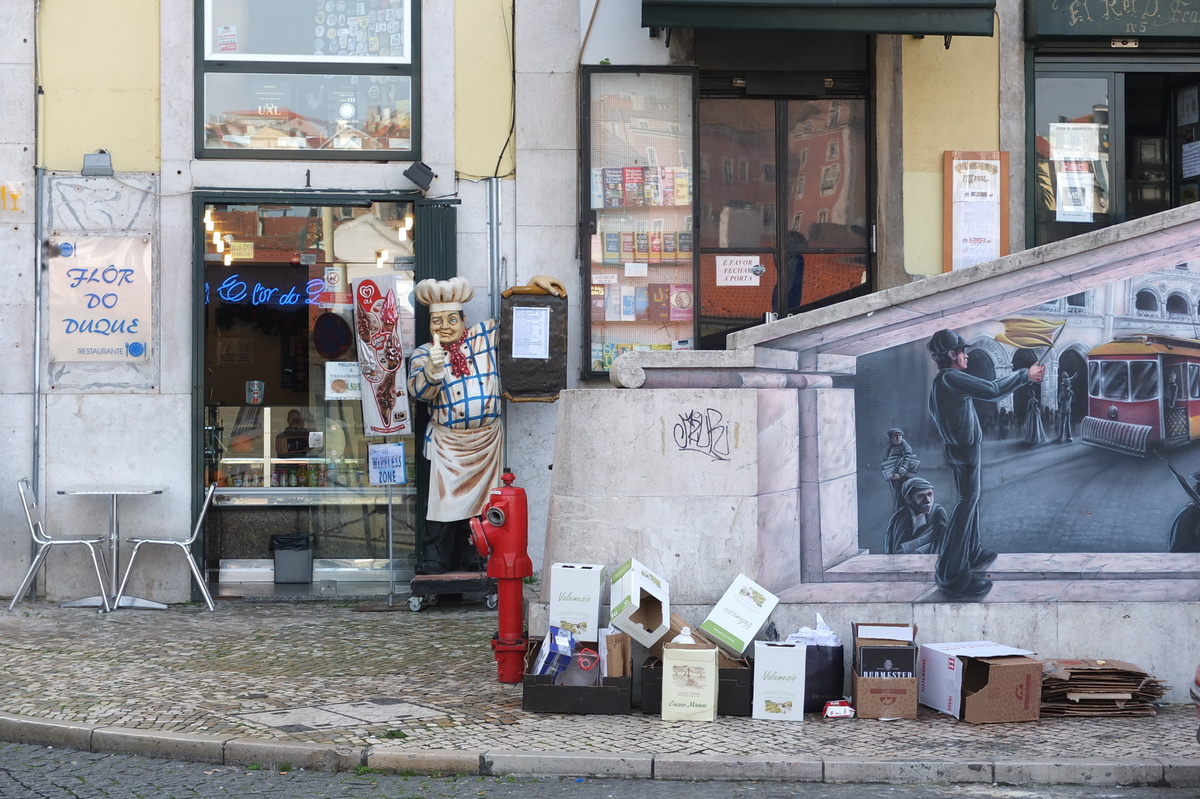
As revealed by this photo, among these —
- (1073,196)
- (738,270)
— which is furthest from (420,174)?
(1073,196)

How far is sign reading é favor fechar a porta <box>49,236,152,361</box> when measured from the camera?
1088 centimetres

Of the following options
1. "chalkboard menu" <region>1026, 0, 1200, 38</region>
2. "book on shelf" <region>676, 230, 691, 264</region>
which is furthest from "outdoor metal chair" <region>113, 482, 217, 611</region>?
"chalkboard menu" <region>1026, 0, 1200, 38</region>

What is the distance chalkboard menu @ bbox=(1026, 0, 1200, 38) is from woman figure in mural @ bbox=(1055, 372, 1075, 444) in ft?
14.6

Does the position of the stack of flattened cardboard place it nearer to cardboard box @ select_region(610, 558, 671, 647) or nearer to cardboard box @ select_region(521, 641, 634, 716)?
cardboard box @ select_region(610, 558, 671, 647)

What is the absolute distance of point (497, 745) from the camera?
6.54 meters

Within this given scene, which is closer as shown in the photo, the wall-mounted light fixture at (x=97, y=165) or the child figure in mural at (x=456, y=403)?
the child figure in mural at (x=456, y=403)

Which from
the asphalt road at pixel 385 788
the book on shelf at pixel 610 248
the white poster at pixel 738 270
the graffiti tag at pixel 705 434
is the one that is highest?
the book on shelf at pixel 610 248

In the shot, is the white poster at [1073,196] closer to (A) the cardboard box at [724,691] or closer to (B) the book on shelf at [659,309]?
(B) the book on shelf at [659,309]

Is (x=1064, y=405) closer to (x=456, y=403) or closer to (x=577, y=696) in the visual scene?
(x=577, y=696)

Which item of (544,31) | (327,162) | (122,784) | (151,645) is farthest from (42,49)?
(122,784)

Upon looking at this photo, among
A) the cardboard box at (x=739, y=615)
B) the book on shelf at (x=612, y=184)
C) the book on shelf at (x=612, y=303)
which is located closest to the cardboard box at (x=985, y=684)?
the cardboard box at (x=739, y=615)

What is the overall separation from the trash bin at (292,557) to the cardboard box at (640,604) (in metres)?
4.59

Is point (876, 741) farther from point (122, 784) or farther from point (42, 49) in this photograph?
point (42, 49)

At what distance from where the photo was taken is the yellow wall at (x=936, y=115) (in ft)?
37.4
